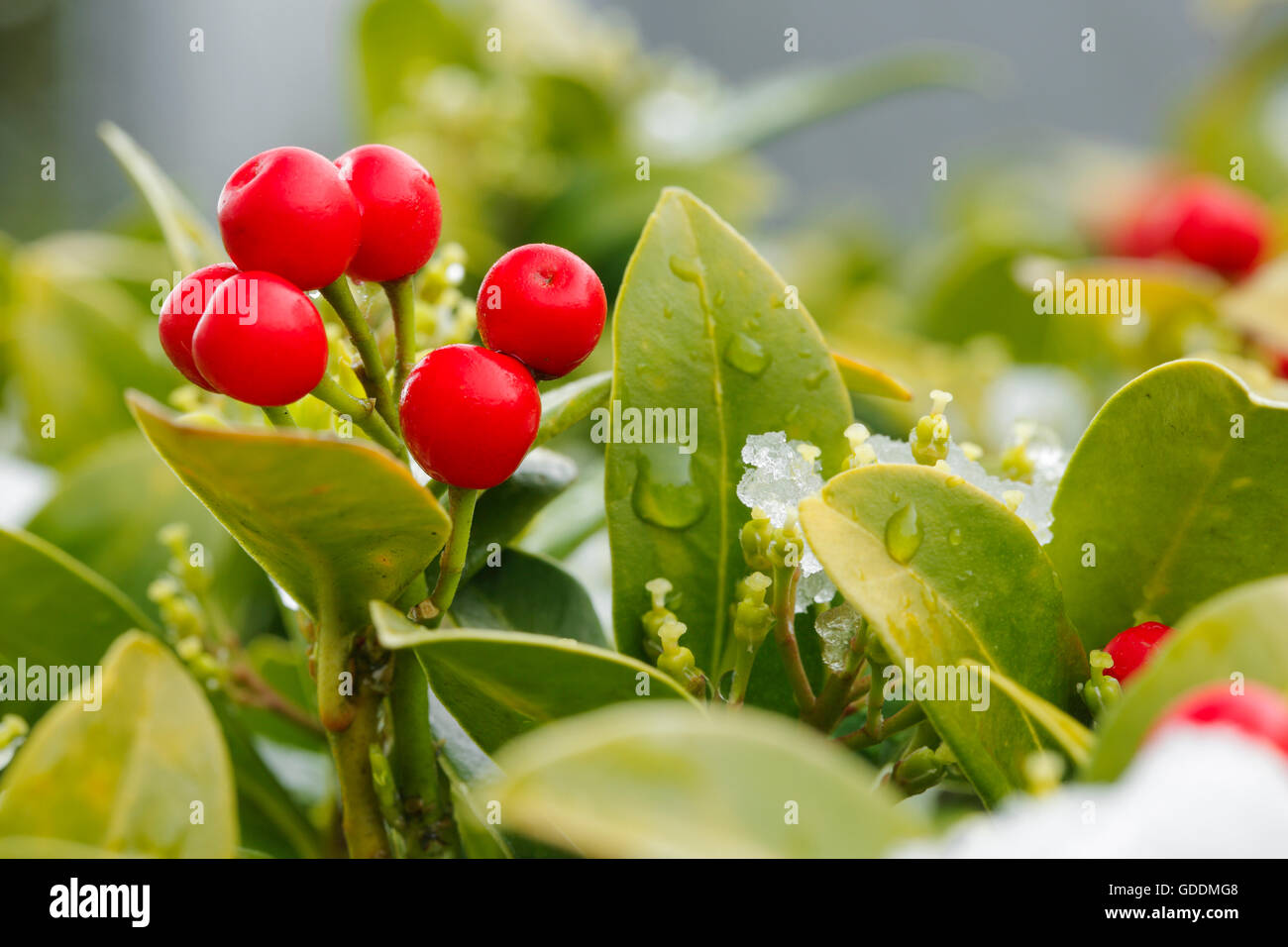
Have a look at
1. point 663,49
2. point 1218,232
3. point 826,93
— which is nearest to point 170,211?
point 826,93

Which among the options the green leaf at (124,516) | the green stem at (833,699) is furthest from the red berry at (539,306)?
the green leaf at (124,516)

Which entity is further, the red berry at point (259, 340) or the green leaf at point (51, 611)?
the green leaf at point (51, 611)

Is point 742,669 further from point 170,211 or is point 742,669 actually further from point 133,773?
point 170,211

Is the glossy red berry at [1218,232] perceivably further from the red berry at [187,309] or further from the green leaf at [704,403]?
the red berry at [187,309]

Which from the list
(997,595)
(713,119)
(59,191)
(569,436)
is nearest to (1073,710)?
(997,595)

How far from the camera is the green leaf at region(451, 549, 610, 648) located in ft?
2.13

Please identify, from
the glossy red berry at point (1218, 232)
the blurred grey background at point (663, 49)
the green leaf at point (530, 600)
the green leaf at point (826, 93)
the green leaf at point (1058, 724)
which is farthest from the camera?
the blurred grey background at point (663, 49)

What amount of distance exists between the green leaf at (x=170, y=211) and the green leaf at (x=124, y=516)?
10.7 inches

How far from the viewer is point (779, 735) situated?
Result: 35 cm

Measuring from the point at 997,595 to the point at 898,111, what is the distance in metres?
5.10

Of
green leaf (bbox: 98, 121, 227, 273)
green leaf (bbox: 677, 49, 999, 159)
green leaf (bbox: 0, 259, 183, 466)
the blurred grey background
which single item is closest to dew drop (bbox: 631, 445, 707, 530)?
green leaf (bbox: 98, 121, 227, 273)

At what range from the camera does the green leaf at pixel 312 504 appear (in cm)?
42

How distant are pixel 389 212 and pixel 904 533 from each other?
10.8 inches

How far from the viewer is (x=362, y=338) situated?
52cm
